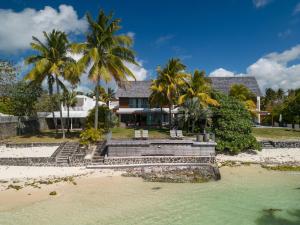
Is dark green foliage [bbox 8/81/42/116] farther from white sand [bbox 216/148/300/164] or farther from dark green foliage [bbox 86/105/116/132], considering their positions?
white sand [bbox 216/148/300/164]

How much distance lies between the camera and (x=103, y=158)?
2006cm

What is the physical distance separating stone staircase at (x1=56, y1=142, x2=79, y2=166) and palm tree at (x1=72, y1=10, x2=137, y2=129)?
2.87m

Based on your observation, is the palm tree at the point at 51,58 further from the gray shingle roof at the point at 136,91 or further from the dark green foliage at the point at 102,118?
the gray shingle roof at the point at 136,91

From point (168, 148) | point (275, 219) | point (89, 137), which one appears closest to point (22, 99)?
point (89, 137)

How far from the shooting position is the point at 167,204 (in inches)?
504

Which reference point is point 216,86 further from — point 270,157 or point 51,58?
point 51,58

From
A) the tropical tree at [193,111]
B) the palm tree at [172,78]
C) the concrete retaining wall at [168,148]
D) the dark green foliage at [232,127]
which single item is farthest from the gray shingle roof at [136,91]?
the concrete retaining wall at [168,148]

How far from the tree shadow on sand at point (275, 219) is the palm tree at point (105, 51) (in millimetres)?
16286

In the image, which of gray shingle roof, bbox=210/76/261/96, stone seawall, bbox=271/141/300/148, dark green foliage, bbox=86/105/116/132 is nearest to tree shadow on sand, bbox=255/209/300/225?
stone seawall, bbox=271/141/300/148

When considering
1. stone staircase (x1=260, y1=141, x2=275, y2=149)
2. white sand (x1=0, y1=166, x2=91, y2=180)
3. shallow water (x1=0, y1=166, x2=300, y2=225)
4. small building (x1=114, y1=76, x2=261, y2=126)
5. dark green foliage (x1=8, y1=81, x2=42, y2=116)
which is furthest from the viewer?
small building (x1=114, y1=76, x2=261, y2=126)

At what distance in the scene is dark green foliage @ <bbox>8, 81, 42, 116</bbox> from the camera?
97.2 ft

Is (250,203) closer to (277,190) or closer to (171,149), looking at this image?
(277,190)

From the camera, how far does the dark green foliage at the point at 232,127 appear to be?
22.5 meters

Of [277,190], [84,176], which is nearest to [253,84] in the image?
[277,190]
